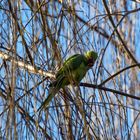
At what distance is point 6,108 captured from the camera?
1548 millimetres

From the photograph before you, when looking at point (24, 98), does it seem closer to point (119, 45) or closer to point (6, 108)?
point (6, 108)

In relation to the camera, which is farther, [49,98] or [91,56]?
[91,56]

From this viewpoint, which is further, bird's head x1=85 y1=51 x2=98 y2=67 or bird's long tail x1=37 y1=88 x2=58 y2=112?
bird's head x1=85 y1=51 x2=98 y2=67

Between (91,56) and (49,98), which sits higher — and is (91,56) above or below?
above

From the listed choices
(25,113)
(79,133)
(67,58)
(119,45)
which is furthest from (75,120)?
(119,45)

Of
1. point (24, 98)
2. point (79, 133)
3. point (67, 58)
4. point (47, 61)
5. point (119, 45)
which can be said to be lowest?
point (79, 133)

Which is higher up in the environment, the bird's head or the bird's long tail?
the bird's head

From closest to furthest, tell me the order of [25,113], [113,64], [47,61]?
[25,113] < [47,61] < [113,64]

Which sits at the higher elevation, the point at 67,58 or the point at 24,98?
the point at 67,58

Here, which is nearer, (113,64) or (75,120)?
(75,120)

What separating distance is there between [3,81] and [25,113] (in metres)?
0.35

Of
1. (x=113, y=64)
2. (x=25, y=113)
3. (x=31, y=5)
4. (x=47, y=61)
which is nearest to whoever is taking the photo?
(x=25, y=113)

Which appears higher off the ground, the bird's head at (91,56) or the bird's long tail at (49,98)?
the bird's head at (91,56)

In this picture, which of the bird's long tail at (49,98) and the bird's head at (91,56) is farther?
the bird's head at (91,56)
